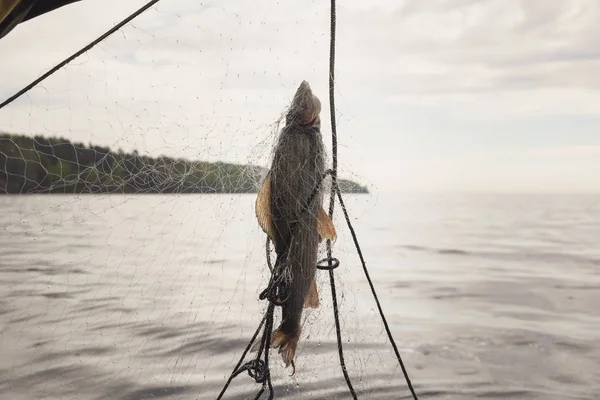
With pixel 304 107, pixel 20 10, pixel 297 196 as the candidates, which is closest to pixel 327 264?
pixel 297 196

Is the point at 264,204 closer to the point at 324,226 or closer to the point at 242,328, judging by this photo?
the point at 324,226

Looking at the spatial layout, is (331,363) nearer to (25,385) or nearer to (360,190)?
(25,385)

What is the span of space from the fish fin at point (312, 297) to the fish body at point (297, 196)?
0.16 meters

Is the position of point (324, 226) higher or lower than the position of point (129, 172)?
lower

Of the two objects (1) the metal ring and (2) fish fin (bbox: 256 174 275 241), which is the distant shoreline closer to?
(2) fish fin (bbox: 256 174 275 241)

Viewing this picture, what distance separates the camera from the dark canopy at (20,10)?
2.79 m

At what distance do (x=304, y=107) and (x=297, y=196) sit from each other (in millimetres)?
510

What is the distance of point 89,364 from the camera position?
8.68 metres

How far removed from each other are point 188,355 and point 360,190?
5.97 m

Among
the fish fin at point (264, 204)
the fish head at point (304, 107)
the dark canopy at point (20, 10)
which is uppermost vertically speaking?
the dark canopy at point (20, 10)

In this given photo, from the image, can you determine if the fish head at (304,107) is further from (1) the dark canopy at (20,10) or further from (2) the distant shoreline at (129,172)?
(1) the dark canopy at (20,10)

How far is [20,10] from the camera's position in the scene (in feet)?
9.36

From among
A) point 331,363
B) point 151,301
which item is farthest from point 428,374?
point 151,301

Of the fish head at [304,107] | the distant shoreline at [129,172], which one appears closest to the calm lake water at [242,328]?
the distant shoreline at [129,172]
